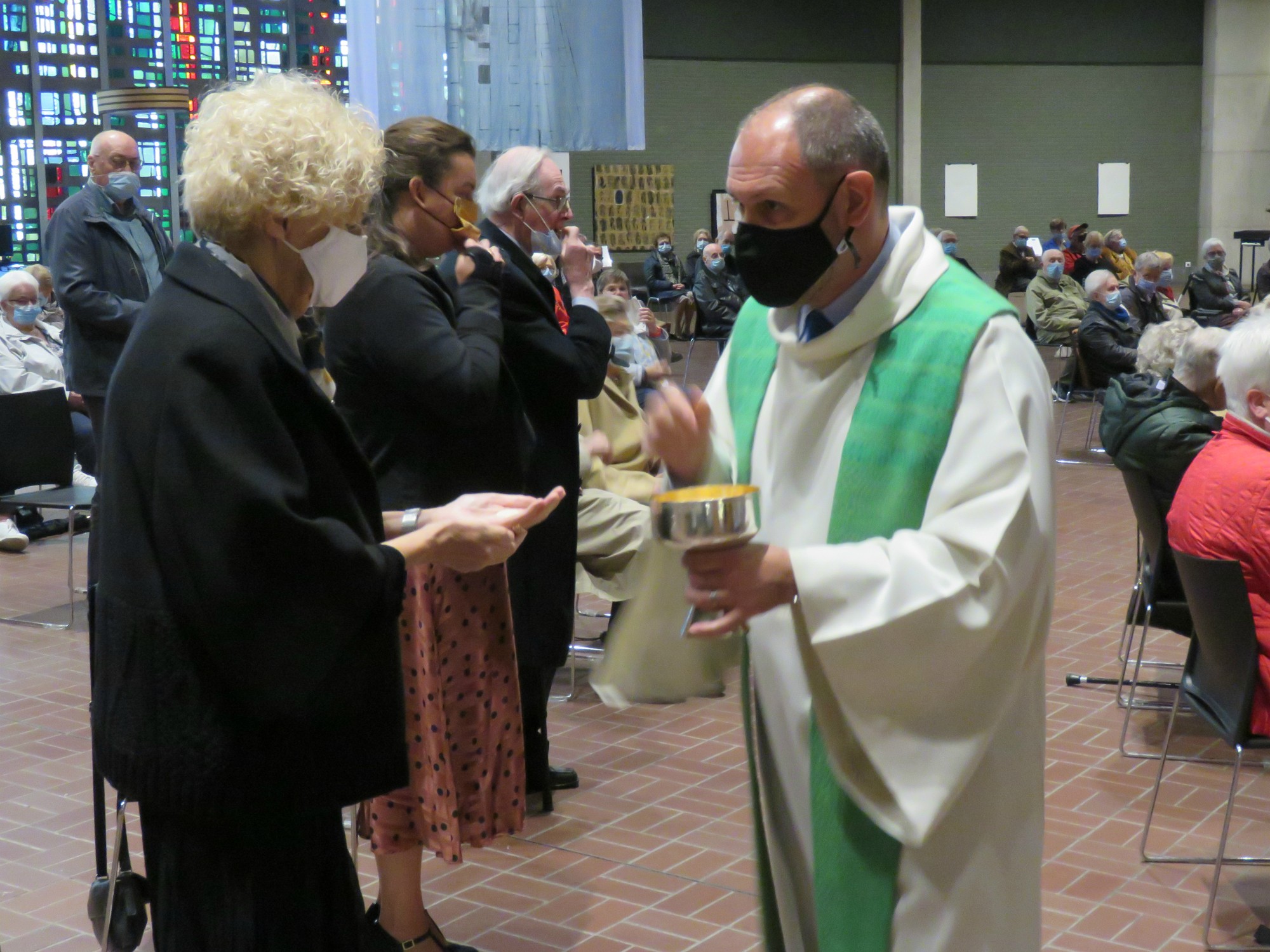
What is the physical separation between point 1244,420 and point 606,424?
2.54 meters

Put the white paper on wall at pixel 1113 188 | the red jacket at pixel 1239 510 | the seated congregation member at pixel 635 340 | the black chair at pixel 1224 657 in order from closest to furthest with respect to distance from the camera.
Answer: the black chair at pixel 1224 657, the red jacket at pixel 1239 510, the seated congregation member at pixel 635 340, the white paper on wall at pixel 1113 188

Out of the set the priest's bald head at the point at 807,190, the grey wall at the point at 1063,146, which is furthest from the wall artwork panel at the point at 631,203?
the priest's bald head at the point at 807,190

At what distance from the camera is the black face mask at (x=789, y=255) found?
1.92 meters

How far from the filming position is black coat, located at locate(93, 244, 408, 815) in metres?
1.74

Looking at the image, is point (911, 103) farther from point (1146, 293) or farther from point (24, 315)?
point (24, 315)

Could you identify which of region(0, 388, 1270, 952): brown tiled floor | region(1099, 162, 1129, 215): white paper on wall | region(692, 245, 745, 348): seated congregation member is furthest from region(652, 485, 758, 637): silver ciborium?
region(1099, 162, 1129, 215): white paper on wall

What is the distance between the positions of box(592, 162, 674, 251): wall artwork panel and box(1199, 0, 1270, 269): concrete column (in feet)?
29.7

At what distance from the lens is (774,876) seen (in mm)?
2137

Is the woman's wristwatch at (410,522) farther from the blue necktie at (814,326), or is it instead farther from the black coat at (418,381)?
the blue necktie at (814,326)

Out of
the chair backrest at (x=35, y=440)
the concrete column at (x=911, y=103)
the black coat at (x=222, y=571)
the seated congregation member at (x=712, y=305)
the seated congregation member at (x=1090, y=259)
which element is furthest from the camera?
the concrete column at (x=911, y=103)

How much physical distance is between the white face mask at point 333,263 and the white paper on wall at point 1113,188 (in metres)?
23.6

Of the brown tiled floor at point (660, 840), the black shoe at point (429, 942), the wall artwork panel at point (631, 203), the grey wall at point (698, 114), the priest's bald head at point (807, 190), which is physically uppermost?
the grey wall at point (698, 114)

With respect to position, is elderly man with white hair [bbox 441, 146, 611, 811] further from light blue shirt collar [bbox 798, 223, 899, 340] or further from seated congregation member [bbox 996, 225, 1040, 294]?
seated congregation member [bbox 996, 225, 1040, 294]

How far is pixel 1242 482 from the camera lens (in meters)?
3.51
